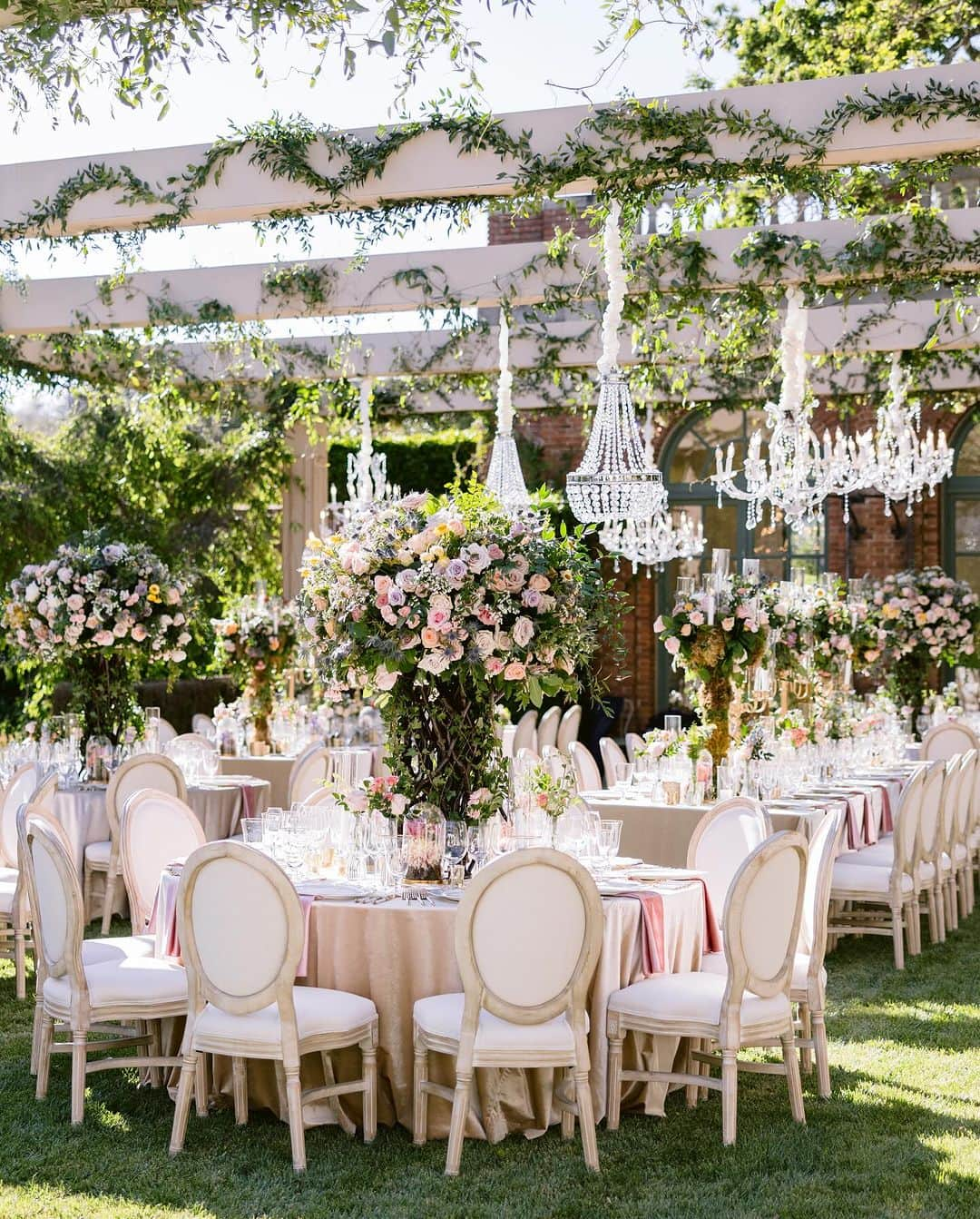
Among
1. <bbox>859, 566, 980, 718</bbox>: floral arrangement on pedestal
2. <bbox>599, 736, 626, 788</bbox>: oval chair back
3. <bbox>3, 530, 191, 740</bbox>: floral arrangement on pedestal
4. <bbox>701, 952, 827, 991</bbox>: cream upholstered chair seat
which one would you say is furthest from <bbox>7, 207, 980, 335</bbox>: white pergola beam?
<bbox>701, 952, 827, 991</bbox>: cream upholstered chair seat

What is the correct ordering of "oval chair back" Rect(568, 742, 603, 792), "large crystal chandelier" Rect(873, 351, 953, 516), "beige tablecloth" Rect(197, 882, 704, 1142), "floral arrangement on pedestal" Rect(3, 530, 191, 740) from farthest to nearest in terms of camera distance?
"large crystal chandelier" Rect(873, 351, 953, 516), "oval chair back" Rect(568, 742, 603, 792), "floral arrangement on pedestal" Rect(3, 530, 191, 740), "beige tablecloth" Rect(197, 882, 704, 1142)

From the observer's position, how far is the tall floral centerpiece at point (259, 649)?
9977 millimetres

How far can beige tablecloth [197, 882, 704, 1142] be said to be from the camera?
4.60 metres

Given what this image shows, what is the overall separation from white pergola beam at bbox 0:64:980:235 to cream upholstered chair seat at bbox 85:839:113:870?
128 inches

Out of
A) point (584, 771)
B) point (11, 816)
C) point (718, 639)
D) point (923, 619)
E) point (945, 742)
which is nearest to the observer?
point (11, 816)

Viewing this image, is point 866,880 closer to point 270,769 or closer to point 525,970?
point 525,970

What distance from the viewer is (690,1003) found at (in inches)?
179

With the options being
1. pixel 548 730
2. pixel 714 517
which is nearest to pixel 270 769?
pixel 548 730

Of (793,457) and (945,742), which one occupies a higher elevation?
(793,457)

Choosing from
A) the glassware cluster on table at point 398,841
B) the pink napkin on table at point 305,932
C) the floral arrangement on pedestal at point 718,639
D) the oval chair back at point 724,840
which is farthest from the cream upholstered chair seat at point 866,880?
the pink napkin on table at point 305,932

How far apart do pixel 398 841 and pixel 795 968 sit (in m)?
1.42

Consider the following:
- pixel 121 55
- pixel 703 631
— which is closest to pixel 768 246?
pixel 703 631

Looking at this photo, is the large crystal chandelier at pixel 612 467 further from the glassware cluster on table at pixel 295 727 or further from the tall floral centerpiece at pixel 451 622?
the glassware cluster on table at pixel 295 727

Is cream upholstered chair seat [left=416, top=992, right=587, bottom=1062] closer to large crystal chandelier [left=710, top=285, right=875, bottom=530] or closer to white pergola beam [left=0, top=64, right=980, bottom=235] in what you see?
white pergola beam [left=0, top=64, right=980, bottom=235]
